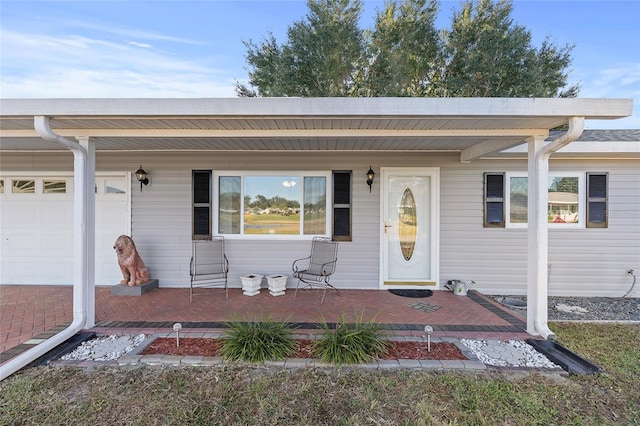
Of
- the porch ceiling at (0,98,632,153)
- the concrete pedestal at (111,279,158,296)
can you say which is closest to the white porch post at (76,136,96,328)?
the porch ceiling at (0,98,632,153)

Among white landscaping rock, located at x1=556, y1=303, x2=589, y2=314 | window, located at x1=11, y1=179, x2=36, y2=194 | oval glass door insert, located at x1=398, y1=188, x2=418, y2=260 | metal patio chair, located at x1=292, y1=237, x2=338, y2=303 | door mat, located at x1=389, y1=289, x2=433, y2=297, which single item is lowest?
white landscaping rock, located at x1=556, y1=303, x2=589, y2=314

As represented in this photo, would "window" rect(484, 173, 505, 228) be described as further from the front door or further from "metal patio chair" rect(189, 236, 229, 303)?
"metal patio chair" rect(189, 236, 229, 303)

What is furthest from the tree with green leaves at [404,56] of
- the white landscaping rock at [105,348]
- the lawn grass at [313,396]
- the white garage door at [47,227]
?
the lawn grass at [313,396]

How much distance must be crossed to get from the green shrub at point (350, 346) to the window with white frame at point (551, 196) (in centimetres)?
341

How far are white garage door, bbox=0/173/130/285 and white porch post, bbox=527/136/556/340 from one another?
614 centimetres

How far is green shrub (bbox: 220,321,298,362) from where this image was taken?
9.22 ft

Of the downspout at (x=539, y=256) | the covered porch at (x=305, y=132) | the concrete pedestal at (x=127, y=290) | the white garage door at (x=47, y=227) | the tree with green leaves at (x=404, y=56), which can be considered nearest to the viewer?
the covered porch at (x=305, y=132)

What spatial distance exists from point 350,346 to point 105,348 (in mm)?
2500

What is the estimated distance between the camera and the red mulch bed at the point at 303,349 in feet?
9.52

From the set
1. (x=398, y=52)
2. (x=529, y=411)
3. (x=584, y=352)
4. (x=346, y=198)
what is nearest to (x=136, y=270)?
(x=346, y=198)

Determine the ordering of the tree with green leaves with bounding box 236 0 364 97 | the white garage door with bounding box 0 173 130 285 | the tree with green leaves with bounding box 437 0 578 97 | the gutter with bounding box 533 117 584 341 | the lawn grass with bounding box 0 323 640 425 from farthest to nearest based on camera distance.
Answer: the tree with green leaves with bounding box 236 0 364 97 → the tree with green leaves with bounding box 437 0 578 97 → the white garage door with bounding box 0 173 130 285 → the gutter with bounding box 533 117 584 341 → the lawn grass with bounding box 0 323 640 425

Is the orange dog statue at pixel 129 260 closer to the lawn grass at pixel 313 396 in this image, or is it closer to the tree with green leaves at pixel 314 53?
the lawn grass at pixel 313 396

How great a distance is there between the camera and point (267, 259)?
5.27m

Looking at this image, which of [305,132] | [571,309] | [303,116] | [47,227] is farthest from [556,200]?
[47,227]
